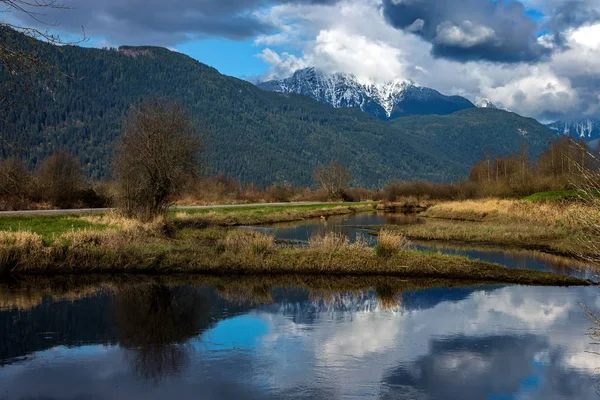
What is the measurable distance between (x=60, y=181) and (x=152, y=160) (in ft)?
82.5

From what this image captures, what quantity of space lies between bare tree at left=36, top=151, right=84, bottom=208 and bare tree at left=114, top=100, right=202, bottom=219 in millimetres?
20993

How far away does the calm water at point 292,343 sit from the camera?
1229 cm

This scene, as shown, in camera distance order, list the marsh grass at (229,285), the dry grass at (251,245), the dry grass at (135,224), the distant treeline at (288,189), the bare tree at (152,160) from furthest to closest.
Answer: the distant treeline at (288,189), the bare tree at (152,160), the dry grass at (135,224), the dry grass at (251,245), the marsh grass at (229,285)

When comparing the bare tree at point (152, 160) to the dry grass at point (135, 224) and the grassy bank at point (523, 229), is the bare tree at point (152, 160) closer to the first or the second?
the dry grass at point (135, 224)

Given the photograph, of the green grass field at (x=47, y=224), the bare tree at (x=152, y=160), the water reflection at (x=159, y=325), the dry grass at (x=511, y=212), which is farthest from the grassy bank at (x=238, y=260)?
the dry grass at (x=511, y=212)

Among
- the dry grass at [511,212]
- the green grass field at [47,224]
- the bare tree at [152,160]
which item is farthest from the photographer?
the dry grass at [511,212]

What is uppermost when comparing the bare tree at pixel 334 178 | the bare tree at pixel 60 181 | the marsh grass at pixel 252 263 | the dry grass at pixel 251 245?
the bare tree at pixel 334 178

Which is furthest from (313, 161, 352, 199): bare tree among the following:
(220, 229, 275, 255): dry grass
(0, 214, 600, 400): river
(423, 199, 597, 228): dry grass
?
(0, 214, 600, 400): river

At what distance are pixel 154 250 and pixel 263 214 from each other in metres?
36.1

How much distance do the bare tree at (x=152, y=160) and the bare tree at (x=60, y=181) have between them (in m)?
21.0

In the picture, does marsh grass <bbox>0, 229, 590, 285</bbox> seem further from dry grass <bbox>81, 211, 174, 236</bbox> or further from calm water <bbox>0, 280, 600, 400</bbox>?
A: dry grass <bbox>81, 211, 174, 236</bbox>

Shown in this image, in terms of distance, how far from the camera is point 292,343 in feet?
51.1

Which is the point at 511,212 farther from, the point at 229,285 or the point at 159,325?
the point at 159,325

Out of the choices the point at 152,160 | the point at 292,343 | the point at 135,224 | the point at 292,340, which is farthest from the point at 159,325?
the point at 152,160
